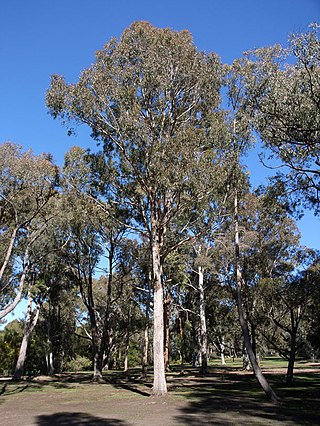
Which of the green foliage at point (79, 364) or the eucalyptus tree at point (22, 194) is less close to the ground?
the eucalyptus tree at point (22, 194)

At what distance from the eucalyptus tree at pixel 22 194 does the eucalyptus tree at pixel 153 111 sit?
2.78 metres

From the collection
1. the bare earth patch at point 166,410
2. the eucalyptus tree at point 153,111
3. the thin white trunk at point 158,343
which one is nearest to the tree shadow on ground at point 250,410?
the bare earth patch at point 166,410

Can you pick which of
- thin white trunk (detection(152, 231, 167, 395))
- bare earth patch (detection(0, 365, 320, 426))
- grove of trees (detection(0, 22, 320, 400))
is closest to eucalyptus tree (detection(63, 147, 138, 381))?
grove of trees (detection(0, 22, 320, 400))

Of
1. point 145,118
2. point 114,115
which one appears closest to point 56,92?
point 114,115

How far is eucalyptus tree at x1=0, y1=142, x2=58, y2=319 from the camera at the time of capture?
1708 cm

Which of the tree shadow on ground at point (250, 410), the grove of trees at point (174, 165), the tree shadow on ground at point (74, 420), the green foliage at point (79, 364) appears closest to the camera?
the tree shadow on ground at point (250, 410)

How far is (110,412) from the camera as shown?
10.6 metres

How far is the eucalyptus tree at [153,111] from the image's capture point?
14.8 metres

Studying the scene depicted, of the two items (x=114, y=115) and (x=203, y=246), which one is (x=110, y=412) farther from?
(x=203, y=246)

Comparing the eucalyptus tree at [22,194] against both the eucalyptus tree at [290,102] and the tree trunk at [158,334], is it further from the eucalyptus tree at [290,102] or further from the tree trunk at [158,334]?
the eucalyptus tree at [290,102]

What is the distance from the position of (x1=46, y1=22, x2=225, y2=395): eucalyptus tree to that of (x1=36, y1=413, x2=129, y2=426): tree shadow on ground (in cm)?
497

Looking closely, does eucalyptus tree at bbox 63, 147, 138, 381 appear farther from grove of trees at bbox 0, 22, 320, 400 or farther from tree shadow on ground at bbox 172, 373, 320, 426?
tree shadow on ground at bbox 172, 373, 320, 426

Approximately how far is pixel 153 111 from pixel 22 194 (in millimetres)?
7575

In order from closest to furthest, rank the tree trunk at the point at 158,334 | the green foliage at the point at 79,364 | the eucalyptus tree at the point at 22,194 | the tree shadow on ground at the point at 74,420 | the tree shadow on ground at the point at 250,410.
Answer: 1. the tree shadow on ground at the point at 250,410
2. the tree shadow on ground at the point at 74,420
3. the tree trunk at the point at 158,334
4. the eucalyptus tree at the point at 22,194
5. the green foliage at the point at 79,364
